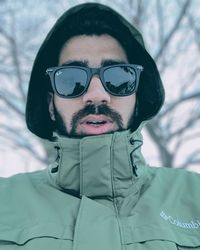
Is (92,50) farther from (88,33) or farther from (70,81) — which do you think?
(70,81)

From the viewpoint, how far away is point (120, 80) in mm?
2121

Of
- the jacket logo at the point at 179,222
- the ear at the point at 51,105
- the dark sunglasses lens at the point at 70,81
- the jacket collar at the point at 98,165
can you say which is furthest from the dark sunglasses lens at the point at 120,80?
the jacket logo at the point at 179,222

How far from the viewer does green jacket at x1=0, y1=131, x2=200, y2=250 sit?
5.78 feet

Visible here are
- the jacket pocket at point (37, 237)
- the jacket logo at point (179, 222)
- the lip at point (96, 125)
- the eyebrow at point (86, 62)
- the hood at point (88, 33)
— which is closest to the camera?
the jacket pocket at point (37, 237)

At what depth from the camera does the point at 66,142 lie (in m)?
2.03

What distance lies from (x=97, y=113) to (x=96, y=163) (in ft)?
0.83

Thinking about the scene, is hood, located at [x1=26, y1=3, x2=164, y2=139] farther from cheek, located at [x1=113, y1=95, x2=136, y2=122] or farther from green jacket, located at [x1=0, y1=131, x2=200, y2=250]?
green jacket, located at [x1=0, y1=131, x2=200, y2=250]

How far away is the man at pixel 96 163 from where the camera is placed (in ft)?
5.89

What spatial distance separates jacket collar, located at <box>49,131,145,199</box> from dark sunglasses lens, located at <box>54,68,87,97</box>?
233 millimetres

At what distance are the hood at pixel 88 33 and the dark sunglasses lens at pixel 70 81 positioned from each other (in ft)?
0.99

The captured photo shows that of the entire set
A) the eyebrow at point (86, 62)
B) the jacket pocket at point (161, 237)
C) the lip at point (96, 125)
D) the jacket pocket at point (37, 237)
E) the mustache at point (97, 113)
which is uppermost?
the eyebrow at point (86, 62)

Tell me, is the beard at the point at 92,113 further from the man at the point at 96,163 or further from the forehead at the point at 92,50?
the forehead at the point at 92,50

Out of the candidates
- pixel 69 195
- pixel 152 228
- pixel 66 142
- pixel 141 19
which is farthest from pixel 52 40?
pixel 141 19

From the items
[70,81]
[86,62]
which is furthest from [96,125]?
[86,62]
